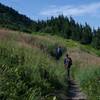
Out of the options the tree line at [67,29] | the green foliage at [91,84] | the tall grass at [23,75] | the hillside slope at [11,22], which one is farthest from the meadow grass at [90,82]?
the tree line at [67,29]

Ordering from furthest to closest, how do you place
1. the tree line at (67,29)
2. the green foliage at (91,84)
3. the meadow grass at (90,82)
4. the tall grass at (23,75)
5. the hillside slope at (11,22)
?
1. the tree line at (67,29)
2. the hillside slope at (11,22)
3. the meadow grass at (90,82)
4. the green foliage at (91,84)
5. the tall grass at (23,75)

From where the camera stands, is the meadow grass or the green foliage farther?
→ the meadow grass

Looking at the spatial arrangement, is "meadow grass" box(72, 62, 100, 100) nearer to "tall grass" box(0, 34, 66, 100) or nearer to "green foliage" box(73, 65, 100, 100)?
"green foliage" box(73, 65, 100, 100)

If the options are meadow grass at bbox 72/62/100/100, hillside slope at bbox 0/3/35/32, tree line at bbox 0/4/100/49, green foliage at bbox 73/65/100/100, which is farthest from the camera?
tree line at bbox 0/4/100/49

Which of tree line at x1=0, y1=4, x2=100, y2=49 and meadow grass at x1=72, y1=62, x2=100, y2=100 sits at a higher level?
tree line at x1=0, y1=4, x2=100, y2=49

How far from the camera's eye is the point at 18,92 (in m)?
12.1

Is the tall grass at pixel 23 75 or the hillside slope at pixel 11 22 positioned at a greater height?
the hillside slope at pixel 11 22

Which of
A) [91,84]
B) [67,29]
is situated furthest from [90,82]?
[67,29]

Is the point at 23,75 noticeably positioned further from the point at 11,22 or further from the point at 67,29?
A: the point at 67,29

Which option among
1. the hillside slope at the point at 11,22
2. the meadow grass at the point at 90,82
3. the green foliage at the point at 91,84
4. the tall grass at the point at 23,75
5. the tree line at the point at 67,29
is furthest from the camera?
the tree line at the point at 67,29

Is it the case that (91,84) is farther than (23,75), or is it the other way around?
(91,84)

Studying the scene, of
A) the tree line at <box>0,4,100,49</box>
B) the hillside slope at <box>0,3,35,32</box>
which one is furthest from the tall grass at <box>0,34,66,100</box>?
the tree line at <box>0,4,100,49</box>

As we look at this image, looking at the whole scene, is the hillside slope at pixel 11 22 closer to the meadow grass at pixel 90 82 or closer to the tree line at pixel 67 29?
the tree line at pixel 67 29

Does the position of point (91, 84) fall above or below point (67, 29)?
below
